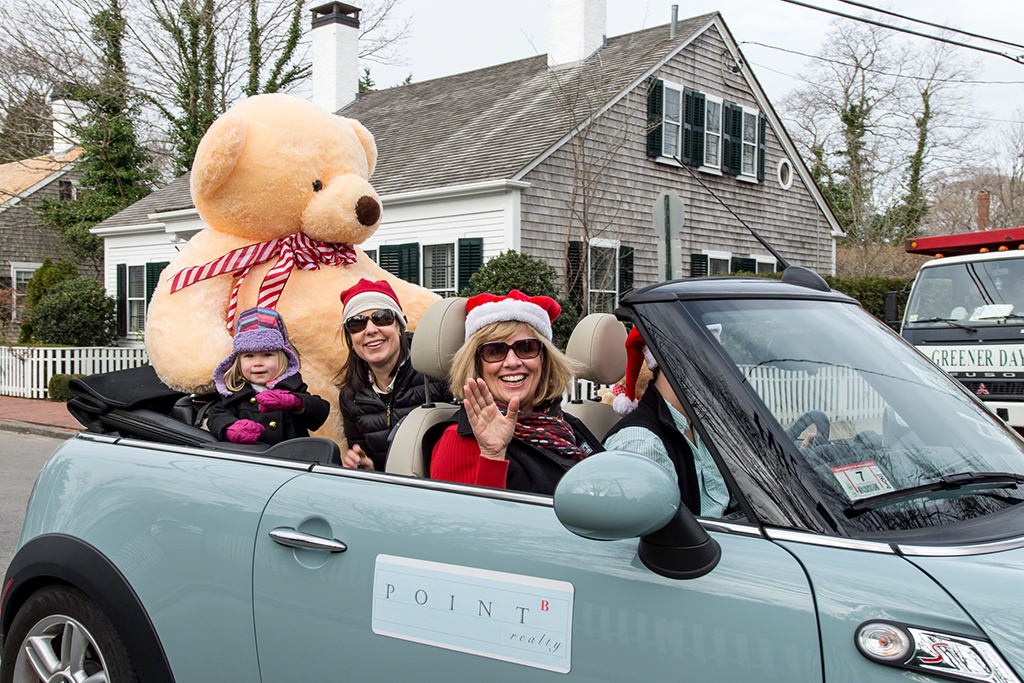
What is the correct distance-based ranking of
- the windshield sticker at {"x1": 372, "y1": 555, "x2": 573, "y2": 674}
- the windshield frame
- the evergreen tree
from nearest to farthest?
the windshield frame, the windshield sticker at {"x1": 372, "y1": 555, "x2": 573, "y2": 674}, the evergreen tree

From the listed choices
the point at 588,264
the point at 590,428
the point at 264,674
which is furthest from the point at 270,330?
the point at 588,264

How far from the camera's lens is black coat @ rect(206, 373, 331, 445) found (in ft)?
A: 12.0

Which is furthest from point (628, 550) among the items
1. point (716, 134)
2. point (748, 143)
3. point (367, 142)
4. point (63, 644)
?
point (748, 143)

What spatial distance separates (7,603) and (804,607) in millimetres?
2509

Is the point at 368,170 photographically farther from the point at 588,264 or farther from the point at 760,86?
the point at 760,86

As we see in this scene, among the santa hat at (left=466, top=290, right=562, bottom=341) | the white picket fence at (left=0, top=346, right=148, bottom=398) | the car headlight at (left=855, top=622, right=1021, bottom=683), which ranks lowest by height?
the white picket fence at (left=0, top=346, right=148, bottom=398)

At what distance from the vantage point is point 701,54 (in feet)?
62.9

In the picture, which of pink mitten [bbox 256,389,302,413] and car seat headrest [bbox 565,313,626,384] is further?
pink mitten [bbox 256,389,302,413]

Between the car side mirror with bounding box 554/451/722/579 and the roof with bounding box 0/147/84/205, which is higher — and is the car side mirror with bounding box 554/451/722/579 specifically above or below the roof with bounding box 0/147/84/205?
below

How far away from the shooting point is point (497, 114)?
18.5 m

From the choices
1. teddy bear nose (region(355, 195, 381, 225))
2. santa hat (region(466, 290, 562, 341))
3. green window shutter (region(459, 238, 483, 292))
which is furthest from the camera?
green window shutter (region(459, 238, 483, 292))

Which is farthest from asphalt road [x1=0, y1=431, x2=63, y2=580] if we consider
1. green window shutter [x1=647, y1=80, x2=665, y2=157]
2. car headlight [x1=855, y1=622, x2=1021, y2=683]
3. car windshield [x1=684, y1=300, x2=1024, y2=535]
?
green window shutter [x1=647, y1=80, x2=665, y2=157]

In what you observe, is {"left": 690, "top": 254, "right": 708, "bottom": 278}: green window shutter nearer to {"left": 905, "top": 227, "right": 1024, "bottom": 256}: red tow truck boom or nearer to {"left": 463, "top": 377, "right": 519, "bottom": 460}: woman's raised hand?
{"left": 905, "top": 227, "right": 1024, "bottom": 256}: red tow truck boom

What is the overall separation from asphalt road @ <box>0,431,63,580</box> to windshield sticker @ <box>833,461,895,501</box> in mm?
4163
